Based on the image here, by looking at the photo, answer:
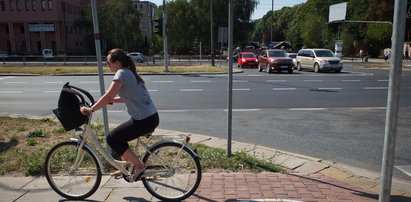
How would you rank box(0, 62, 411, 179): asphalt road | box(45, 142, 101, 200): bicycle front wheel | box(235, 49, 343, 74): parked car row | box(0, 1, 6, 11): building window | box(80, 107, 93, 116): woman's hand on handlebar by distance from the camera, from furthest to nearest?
box(0, 1, 6, 11): building window < box(235, 49, 343, 74): parked car row < box(0, 62, 411, 179): asphalt road < box(45, 142, 101, 200): bicycle front wheel < box(80, 107, 93, 116): woman's hand on handlebar

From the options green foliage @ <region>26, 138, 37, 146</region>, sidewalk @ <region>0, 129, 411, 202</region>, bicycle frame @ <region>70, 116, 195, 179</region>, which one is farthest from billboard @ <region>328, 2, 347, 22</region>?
bicycle frame @ <region>70, 116, 195, 179</region>

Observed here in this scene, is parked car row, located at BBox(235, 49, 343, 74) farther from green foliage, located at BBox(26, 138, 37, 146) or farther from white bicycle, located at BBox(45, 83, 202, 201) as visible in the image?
white bicycle, located at BBox(45, 83, 202, 201)

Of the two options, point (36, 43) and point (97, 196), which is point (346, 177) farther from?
point (36, 43)

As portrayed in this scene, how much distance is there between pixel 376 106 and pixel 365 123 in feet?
9.34

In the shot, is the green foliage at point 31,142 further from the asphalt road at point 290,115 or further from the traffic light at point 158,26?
the traffic light at point 158,26

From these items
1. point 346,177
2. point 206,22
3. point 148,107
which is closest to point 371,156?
point 346,177

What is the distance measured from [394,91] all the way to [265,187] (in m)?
2.10

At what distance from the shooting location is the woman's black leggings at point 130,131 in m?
3.58

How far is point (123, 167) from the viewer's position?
3857 millimetres

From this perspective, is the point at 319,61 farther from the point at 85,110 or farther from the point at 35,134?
the point at 85,110

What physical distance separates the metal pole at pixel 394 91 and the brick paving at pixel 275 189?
4.20ft

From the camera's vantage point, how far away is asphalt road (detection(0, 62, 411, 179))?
6105mm

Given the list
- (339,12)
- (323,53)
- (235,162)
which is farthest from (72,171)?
(339,12)

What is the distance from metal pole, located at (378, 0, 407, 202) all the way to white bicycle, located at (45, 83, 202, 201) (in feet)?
6.18
